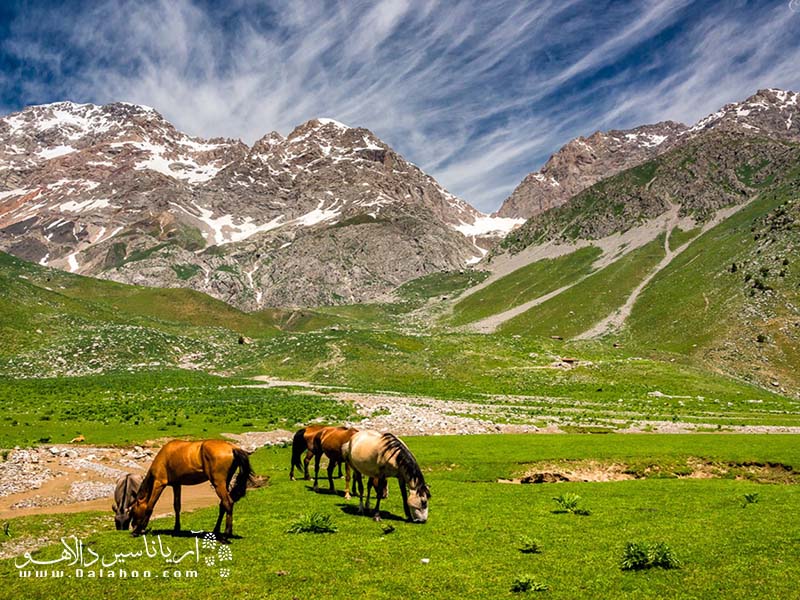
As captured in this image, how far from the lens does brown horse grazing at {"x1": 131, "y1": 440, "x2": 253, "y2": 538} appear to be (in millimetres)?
13867

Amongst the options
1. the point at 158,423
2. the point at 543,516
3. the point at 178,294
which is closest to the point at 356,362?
the point at 158,423

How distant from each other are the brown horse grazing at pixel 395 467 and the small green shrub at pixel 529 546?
376 centimetres

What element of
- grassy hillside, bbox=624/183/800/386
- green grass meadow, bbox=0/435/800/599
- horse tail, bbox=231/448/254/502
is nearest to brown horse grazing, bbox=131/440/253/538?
horse tail, bbox=231/448/254/502

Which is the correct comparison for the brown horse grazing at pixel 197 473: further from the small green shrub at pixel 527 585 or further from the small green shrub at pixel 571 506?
the small green shrub at pixel 571 506

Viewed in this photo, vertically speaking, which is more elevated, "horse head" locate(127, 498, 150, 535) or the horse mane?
the horse mane

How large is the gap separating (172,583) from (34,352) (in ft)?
325

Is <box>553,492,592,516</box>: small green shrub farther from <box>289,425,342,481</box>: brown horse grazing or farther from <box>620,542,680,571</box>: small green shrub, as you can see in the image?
<box>289,425,342,481</box>: brown horse grazing

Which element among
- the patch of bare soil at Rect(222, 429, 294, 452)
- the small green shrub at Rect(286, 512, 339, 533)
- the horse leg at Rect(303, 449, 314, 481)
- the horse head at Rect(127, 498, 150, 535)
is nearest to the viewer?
the horse head at Rect(127, 498, 150, 535)

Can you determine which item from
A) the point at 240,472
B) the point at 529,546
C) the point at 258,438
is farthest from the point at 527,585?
the point at 258,438

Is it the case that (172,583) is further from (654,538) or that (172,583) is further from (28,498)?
(28,498)

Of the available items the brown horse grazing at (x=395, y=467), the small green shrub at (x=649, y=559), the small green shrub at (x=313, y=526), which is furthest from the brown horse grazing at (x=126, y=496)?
the small green shrub at (x=649, y=559)

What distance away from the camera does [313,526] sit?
15.3 meters

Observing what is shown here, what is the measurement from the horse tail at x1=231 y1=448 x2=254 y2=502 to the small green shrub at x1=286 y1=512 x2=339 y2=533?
2.33 meters

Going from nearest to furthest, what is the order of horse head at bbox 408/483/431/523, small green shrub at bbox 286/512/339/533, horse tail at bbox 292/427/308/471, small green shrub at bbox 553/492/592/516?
small green shrub at bbox 286/512/339/533
horse head at bbox 408/483/431/523
small green shrub at bbox 553/492/592/516
horse tail at bbox 292/427/308/471
